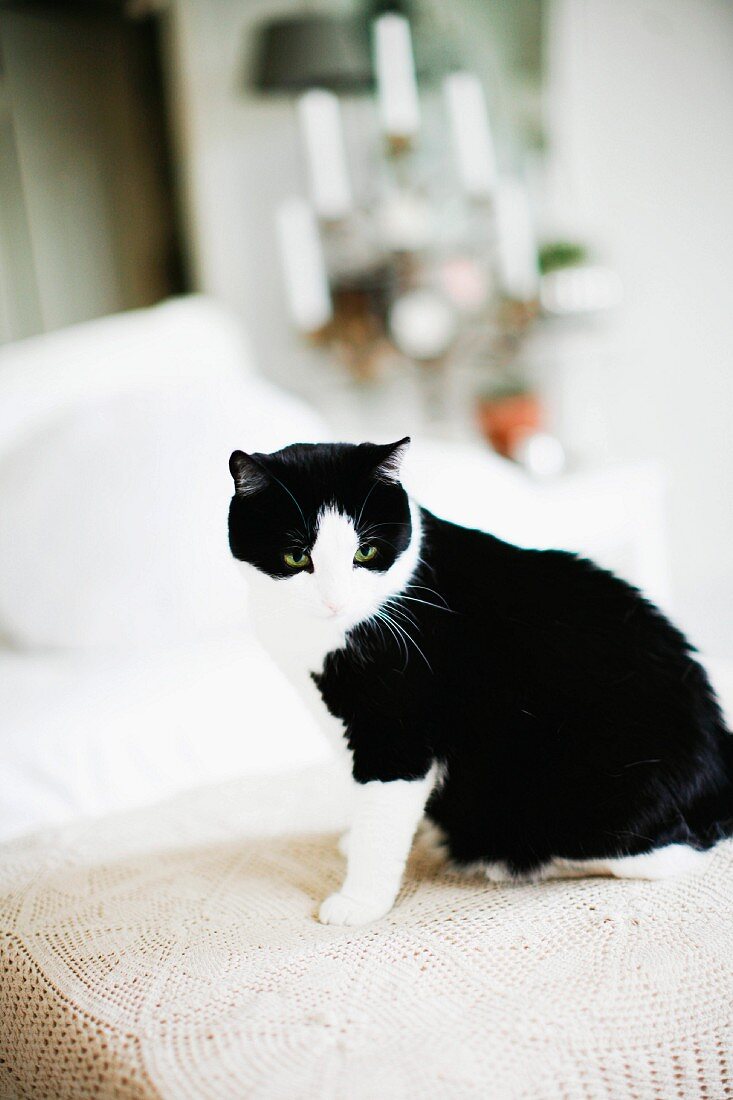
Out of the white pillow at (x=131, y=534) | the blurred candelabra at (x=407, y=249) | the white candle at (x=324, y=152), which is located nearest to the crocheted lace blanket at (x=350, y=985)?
the white pillow at (x=131, y=534)

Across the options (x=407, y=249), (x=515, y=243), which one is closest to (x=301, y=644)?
(x=515, y=243)

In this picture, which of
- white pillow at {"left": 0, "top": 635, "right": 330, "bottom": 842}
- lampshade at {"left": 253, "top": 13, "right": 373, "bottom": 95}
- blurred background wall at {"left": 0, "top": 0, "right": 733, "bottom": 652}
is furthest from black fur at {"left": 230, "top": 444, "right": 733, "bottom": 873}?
lampshade at {"left": 253, "top": 13, "right": 373, "bottom": 95}

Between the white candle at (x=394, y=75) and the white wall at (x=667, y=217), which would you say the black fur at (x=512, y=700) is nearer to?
the white wall at (x=667, y=217)

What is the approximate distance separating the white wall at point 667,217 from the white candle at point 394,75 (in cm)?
43

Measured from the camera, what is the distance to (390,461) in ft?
2.08

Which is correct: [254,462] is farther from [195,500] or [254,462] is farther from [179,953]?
[195,500]

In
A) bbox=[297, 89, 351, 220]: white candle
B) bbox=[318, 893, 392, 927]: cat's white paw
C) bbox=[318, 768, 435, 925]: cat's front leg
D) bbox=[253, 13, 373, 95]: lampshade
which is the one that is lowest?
bbox=[318, 893, 392, 927]: cat's white paw

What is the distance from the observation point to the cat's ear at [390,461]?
Answer: 2.05 ft

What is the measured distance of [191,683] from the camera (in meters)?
1.04

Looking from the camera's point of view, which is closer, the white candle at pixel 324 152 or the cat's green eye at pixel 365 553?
the cat's green eye at pixel 365 553

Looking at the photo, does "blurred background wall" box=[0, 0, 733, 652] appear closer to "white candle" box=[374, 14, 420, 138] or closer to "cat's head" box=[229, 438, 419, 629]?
"white candle" box=[374, 14, 420, 138]

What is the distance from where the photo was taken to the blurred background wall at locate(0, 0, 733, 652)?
7.70ft

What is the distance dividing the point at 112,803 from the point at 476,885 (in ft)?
1.55

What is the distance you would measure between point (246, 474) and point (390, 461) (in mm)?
106
